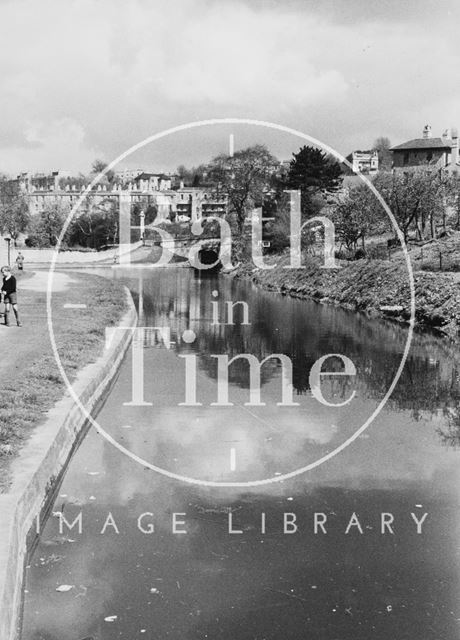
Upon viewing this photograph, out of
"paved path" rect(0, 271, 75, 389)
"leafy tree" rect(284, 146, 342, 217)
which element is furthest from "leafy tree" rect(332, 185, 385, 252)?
"paved path" rect(0, 271, 75, 389)

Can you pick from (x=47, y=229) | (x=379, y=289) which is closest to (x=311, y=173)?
(x=379, y=289)

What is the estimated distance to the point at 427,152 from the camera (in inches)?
4424

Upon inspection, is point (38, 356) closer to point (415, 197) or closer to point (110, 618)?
point (110, 618)

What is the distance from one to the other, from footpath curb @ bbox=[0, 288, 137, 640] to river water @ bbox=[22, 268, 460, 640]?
9.6 inches

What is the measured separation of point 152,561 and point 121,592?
28.6 inches

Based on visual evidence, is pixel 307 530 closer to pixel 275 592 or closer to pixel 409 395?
pixel 275 592

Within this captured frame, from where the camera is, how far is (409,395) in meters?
17.7

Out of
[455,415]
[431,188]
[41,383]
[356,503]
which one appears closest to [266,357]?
[455,415]

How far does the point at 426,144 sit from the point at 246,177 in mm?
36410

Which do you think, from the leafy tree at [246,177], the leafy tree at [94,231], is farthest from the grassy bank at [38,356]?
the leafy tree at [94,231]

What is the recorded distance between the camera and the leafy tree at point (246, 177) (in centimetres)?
8969

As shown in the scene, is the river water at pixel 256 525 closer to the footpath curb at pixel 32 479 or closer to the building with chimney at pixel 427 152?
the footpath curb at pixel 32 479

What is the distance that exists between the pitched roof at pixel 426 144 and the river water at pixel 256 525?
99259 millimetres

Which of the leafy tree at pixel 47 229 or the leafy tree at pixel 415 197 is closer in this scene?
the leafy tree at pixel 415 197
